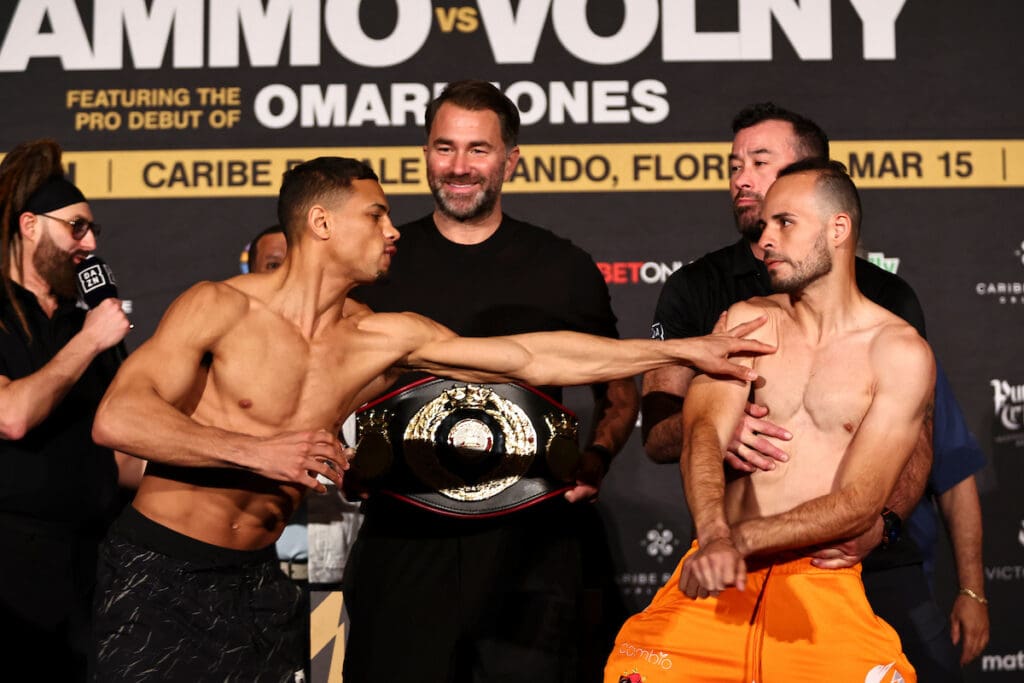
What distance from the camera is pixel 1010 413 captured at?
4.24m

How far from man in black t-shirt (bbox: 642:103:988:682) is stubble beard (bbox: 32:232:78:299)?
165 centimetres

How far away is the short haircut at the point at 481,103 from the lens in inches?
125

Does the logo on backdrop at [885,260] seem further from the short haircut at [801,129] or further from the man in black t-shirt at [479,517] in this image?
the man in black t-shirt at [479,517]

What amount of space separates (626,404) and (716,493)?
0.77m

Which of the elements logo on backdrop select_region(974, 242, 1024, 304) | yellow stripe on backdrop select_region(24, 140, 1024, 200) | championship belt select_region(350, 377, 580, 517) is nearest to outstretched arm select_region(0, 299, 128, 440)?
championship belt select_region(350, 377, 580, 517)

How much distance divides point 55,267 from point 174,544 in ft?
3.85

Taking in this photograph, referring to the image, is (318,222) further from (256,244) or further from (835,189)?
(256,244)

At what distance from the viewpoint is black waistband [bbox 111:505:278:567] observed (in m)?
2.60

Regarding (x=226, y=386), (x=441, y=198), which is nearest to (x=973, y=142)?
(x=441, y=198)

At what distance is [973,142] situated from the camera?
430 cm

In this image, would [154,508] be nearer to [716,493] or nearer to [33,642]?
[33,642]

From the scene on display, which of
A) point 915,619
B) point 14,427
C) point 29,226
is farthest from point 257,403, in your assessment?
point 915,619

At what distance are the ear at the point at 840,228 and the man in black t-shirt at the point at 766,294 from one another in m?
0.43

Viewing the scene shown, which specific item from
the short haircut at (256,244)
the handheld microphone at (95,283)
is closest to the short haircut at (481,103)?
the handheld microphone at (95,283)
